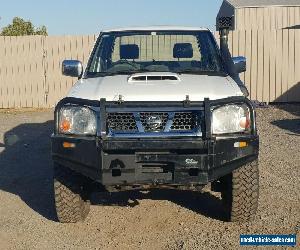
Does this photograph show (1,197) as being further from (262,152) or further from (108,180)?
(262,152)

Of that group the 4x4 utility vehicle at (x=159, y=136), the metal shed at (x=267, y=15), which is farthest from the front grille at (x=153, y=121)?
the metal shed at (x=267, y=15)

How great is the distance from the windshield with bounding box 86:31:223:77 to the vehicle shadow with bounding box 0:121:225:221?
151cm

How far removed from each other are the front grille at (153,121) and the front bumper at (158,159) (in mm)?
158

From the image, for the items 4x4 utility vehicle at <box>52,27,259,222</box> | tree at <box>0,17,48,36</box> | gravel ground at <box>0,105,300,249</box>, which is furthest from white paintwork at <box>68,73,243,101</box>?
tree at <box>0,17,48,36</box>

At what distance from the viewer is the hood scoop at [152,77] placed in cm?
512

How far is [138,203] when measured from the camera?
6023mm

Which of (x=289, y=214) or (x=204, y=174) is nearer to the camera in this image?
(x=204, y=174)

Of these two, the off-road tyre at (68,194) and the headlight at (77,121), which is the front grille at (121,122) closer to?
the headlight at (77,121)

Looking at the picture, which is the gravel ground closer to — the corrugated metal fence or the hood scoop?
the hood scoop

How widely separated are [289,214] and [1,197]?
335cm

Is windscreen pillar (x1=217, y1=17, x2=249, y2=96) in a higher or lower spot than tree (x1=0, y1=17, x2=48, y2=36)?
lower

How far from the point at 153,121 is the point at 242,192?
118cm

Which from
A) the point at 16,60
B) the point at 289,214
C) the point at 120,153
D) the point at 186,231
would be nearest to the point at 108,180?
the point at 120,153

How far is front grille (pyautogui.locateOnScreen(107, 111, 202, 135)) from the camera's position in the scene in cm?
457
